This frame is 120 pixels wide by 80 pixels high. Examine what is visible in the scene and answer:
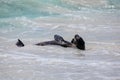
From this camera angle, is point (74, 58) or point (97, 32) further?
point (97, 32)

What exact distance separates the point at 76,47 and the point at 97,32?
5.65 m

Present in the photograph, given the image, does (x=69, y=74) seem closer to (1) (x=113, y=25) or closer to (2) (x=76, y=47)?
(2) (x=76, y=47)

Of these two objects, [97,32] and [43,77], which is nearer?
[43,77]

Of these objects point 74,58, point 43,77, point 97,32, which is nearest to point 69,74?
point 43,77

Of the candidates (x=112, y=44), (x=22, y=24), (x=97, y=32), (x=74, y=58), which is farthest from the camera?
(x=22, y=24)

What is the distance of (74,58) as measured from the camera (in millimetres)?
10617

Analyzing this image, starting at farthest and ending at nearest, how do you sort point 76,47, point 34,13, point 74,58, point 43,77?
point 34,13 → point 76,47 → point 74,58 → point 43,77

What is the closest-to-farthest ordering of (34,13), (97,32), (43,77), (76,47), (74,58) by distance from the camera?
1. (43,77)
2. (74,58)
3. (76,47)
4. (97,32)
5. (34,13)

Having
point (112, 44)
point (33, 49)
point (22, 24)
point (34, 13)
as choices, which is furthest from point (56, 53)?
point (34, 13)

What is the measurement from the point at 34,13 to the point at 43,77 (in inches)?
778

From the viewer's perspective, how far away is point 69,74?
8578 millimetres

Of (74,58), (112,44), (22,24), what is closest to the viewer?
(74,58)

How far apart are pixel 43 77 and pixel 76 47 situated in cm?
411

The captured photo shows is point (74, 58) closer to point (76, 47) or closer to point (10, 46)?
point (76, 47)
